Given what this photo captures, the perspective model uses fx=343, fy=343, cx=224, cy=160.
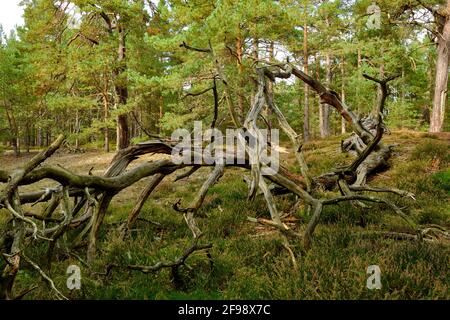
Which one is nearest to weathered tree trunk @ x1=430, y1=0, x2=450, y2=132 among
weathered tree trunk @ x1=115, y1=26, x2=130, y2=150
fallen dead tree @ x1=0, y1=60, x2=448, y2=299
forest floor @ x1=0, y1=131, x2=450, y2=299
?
forest floor @ x1=0, y1=131, x2=450, y2=299

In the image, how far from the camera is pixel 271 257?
15.0ft

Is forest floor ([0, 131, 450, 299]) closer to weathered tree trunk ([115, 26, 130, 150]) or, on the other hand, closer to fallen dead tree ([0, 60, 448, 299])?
fallen dead tree ([0, 60, 448, 299])

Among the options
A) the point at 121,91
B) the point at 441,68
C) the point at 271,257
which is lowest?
the point at 271,257

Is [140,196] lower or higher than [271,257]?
higher

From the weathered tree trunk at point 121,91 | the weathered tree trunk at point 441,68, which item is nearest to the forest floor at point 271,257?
the weathered tree trunk at point 441,68

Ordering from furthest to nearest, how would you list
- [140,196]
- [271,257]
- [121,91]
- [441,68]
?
[121,91] < [441,68] < [140,196] < [271,257]

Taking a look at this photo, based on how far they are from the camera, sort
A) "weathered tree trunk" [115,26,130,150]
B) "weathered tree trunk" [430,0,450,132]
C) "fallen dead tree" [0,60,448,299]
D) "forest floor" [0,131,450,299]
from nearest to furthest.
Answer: "fallen dead tree" [0,60,448,299] < "forest floor" [0,131,450,299] < "weathered tree trunk" [430,0,450,132] < "weathered tree trunk" [115,26,130,150]

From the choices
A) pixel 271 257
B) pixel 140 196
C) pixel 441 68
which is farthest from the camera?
pixel 441 68

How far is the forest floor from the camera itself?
3.46 meters

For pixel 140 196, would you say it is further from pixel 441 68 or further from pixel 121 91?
pixel 121 91

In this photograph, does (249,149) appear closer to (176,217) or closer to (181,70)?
(176,217)

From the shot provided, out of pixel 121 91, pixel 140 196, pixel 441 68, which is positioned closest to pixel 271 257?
pixel 140 196

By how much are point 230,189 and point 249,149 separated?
3.95m
